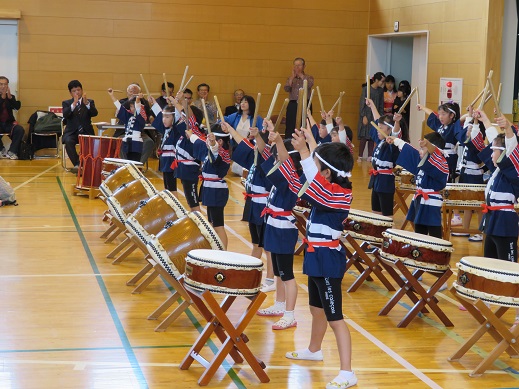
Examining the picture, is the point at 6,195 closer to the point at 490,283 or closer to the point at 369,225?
the point at 369,225

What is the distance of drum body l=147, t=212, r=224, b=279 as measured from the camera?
17.6 ft

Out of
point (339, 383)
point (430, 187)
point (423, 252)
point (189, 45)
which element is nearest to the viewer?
point (339, 383)

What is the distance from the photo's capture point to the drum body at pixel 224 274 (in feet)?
15.9

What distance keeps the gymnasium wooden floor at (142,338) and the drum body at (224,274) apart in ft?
1.72

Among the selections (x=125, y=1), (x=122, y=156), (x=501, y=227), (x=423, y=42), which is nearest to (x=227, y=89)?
(x=125, y=1)

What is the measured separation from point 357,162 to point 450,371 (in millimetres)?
11382

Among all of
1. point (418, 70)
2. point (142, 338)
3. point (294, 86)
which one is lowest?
point (142, 338)

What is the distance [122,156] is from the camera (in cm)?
1205

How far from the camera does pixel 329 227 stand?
15.9 feet

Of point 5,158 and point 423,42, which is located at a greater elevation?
point 423,42

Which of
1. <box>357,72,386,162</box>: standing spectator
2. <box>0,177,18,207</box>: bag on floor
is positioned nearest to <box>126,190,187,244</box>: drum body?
<box>0,177,18,207</box>: bag on floor

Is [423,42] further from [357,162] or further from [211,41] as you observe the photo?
[211,41]

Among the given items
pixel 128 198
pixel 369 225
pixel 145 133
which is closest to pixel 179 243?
pixel 128 198

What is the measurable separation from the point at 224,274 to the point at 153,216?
1.52 meters
